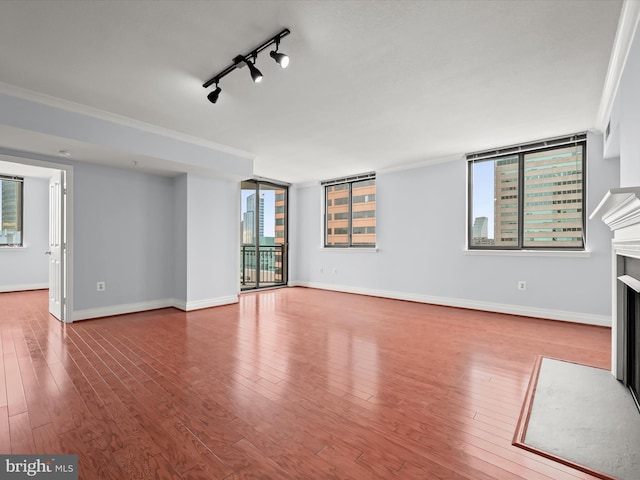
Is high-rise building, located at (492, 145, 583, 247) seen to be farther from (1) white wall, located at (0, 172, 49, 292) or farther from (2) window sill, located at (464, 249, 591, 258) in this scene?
(1) white wall, located at (0, 172, 49, 292)

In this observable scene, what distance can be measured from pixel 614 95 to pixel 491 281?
2792 mm

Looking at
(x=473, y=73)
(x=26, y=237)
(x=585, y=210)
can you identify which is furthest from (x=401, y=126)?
(x=26, y=237)

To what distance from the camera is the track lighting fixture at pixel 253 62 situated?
221 cm

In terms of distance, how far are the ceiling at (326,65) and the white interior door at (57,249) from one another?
0.67 meters

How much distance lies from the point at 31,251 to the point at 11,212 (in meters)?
0.88

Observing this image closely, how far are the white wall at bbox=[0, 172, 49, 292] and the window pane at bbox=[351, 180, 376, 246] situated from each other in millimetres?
6796

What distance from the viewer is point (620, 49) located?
2.28 metres

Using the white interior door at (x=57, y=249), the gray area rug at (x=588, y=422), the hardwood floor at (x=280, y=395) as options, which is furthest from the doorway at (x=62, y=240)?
the gray area rug at (x=588, y=422)

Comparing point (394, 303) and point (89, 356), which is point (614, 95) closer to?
point (394, 303)

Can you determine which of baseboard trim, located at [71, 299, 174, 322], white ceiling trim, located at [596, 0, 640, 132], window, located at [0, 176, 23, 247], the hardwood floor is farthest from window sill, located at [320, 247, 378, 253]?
window, located at [0, 176, 23, 247]

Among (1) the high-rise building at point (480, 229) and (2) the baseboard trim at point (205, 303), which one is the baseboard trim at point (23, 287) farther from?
(1) the high-rise building at point (480, 229)

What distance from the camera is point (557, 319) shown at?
4273mm

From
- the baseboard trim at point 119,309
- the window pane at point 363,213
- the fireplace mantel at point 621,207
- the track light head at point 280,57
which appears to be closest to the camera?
the fireplace mantel at point 621,207

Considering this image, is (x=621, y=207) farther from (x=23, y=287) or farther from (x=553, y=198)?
(x=23, y=287)
